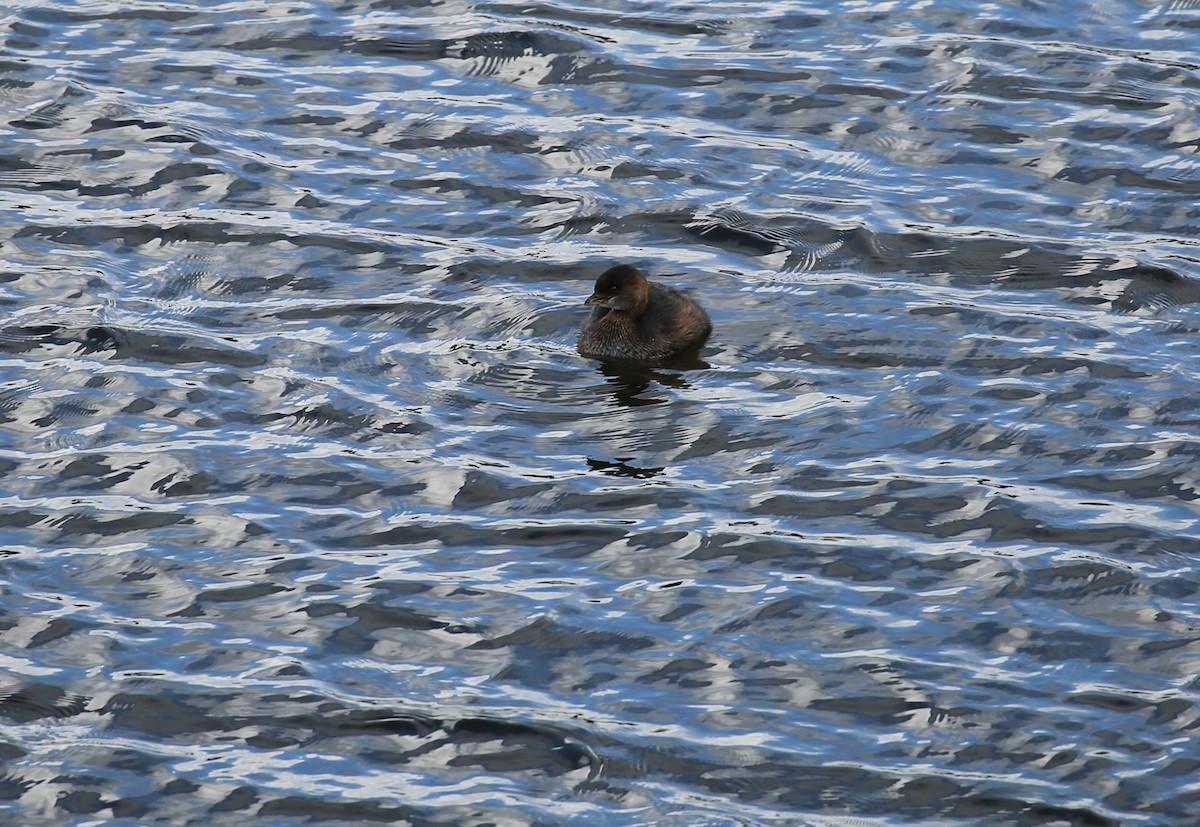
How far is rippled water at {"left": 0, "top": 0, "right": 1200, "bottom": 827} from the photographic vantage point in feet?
28.0

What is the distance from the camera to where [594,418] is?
12.0 metres

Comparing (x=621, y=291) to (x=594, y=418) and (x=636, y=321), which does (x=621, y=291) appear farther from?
(x=594, y=418)

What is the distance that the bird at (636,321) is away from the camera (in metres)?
12.6

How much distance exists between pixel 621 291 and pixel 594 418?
1.25 meters

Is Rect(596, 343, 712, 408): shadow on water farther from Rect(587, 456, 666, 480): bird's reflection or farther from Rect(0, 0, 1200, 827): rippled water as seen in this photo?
Rect(587, 456, 666, 480): bird's reflection

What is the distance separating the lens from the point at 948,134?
1558 centimetres

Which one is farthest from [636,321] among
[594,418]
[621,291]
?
[594,418]

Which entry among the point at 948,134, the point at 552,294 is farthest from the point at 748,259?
the point at 948,134

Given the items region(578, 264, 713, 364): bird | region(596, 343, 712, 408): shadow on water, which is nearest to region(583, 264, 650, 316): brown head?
region(578, 264, 713, 364): bird

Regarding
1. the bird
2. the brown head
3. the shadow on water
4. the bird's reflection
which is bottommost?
the bird's reflection

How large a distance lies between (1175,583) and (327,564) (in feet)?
15.5

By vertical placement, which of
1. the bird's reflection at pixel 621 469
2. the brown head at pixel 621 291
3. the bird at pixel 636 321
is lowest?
the bird's reflection at pixel 621 469

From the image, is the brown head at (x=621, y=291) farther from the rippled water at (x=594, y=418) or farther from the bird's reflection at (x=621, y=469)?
the bird's reflection at (x=621, y=469)

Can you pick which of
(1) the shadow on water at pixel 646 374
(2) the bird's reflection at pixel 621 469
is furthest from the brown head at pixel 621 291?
(2) the bird's reflection at pixel 621 469
